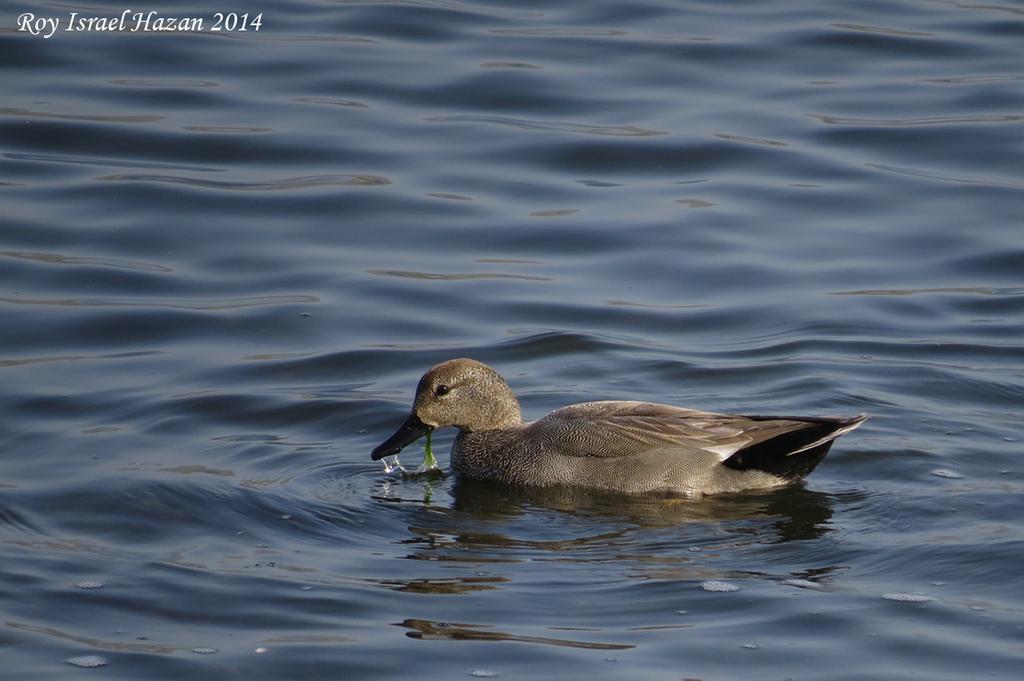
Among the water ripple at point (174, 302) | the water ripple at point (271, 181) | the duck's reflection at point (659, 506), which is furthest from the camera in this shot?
the water ripple at point (271, 181)

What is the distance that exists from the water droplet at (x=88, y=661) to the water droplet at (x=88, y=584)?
67cm

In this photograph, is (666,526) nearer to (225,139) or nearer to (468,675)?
(468,675)

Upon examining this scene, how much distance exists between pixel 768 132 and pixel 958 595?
833 cm

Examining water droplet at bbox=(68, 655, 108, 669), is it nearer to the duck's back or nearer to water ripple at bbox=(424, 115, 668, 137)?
the duck's back

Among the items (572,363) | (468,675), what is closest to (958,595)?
(468,675)

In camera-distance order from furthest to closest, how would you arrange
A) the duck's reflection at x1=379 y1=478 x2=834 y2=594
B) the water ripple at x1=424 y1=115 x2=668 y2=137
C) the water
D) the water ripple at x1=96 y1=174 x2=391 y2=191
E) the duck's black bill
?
1. the water ripple at x1=424 y1=115 x2=668 y2=137
2. the water ripple at x1=96 y1=174 x2=391 y2=191
3. the duck's black bill
4. the duck's reflection at x1=379 y1=478 x2=834 y2=594
5. the water

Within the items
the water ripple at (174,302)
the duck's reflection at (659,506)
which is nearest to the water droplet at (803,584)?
the duck's reflection at (659,506)

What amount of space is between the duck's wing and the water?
0.90ft

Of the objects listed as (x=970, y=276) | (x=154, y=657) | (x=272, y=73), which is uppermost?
(x=272, y=73)

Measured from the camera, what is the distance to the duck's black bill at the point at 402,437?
28.5 ft

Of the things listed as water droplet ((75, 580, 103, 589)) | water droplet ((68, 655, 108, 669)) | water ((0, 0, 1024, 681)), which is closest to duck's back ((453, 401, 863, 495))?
water ((0, 0, 1024, 681))

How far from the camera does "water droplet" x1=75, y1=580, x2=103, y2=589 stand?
6.91 metres

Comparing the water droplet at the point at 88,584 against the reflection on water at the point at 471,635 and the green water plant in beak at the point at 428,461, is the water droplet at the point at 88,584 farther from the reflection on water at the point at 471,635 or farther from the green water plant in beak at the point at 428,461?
the green water plant in beak at the point at 428,461

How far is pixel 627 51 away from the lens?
54.6ft
